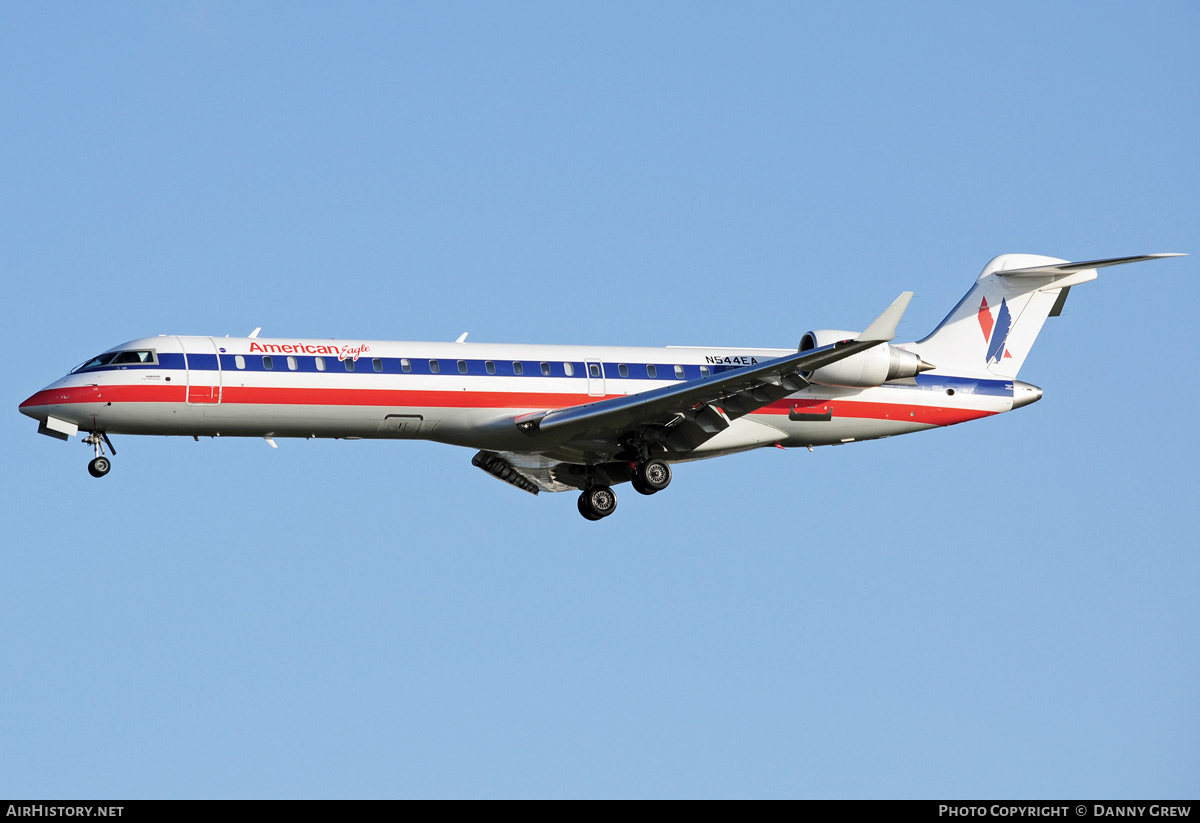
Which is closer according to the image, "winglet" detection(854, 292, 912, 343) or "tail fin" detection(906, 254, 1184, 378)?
"winglet" detection(854, 292, 912, 343)

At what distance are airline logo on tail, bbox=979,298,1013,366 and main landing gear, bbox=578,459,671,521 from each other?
317 inches

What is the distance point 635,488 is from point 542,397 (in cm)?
291

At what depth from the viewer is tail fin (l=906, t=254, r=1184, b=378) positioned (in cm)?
3281

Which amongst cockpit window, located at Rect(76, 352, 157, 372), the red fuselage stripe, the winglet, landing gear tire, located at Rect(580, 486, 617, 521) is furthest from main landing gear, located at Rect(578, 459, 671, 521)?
cockpit window, located at Rect(76, 352, 157, 372)

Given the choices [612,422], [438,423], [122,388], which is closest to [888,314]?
[612,422]

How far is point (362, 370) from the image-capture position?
92.4 ft

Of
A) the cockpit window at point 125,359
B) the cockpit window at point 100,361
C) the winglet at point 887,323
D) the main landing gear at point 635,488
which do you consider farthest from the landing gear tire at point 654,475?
the cockpit window at point 100,361

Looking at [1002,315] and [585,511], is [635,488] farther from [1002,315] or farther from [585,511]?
[1002,315]

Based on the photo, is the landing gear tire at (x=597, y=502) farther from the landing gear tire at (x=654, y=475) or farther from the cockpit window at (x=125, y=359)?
the cockpit window at (x=125, y=359)

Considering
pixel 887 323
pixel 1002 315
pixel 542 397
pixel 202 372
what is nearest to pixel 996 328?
pixel 1002 315

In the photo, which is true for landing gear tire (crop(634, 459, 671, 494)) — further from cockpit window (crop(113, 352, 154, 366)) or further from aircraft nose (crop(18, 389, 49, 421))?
aircraft nose (crop(18, 389, 49, 421))

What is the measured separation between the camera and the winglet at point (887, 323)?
1001 inches
